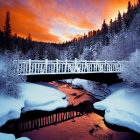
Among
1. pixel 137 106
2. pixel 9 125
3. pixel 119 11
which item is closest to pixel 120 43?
pixel 137 106

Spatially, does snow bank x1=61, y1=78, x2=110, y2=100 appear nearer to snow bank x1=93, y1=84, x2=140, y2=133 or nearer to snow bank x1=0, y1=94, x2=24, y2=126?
snow bank x1=93, y1=84, x2=140, y2=133

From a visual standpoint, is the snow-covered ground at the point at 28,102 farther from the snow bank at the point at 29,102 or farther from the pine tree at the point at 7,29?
the pine tree at the point at 7,29

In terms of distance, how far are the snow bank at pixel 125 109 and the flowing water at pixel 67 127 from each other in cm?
61

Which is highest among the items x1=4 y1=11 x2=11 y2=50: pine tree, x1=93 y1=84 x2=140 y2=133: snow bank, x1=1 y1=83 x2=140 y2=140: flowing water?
x1=4 y1=11 x2=11 y2=50: pine tree

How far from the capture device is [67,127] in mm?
8406

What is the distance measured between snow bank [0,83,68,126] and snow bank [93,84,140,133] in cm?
417

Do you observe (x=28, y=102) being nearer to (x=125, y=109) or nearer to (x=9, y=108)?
(x=9, y=108)

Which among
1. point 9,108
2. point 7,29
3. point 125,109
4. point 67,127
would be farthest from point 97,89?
point 7,29

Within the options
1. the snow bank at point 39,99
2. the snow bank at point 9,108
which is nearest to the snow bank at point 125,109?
the snow bank at point 39,99

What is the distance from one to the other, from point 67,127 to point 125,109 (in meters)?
4.45

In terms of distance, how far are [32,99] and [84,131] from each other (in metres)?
4.85

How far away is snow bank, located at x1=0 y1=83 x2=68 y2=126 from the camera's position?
Result: 7.36m

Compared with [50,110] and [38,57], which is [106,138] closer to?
[50,110]

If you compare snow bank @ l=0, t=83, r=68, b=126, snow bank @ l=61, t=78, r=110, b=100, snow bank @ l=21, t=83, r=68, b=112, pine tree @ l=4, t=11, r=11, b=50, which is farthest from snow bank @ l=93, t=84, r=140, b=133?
pine tree @ l=4, t=11, r=11, b=50
